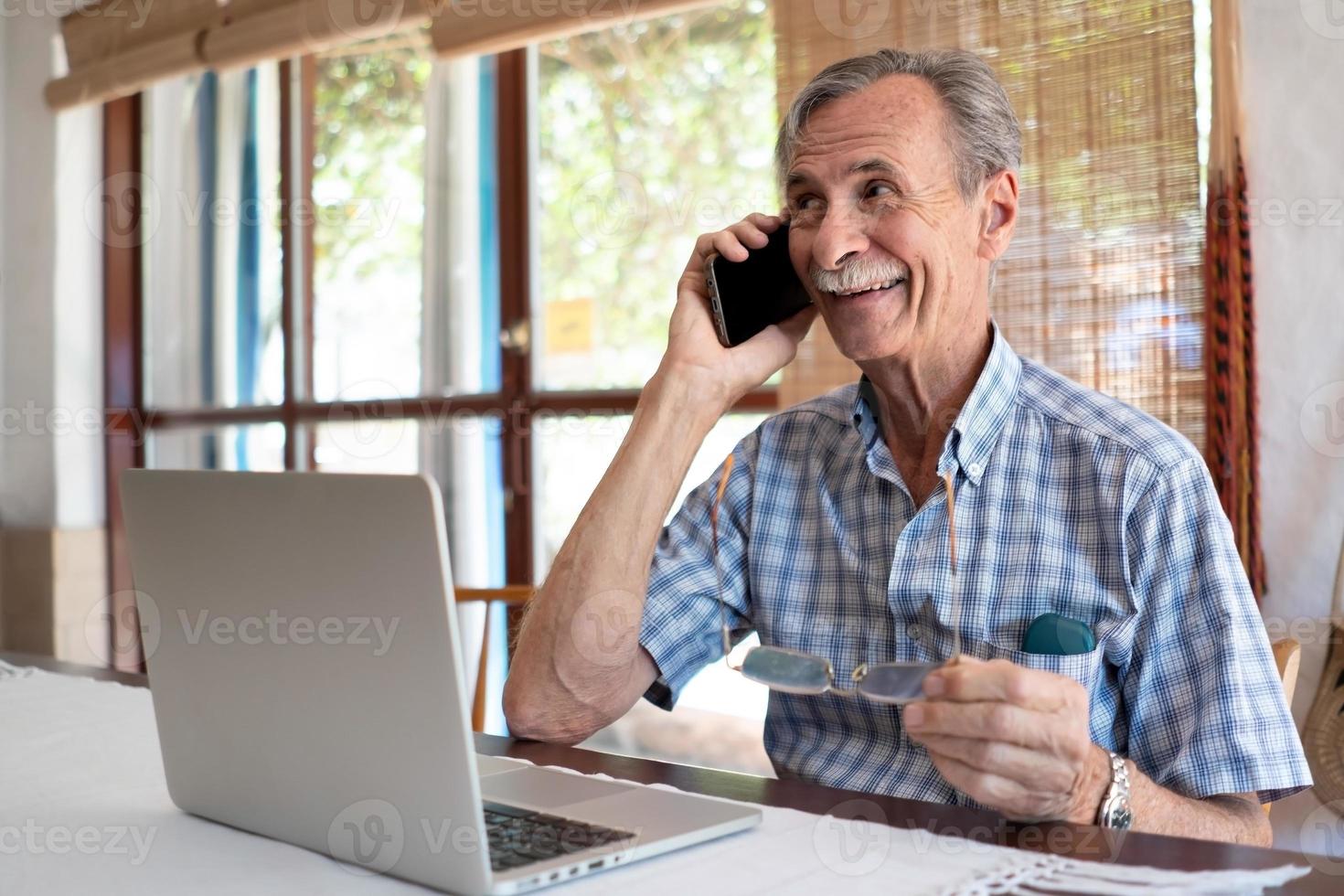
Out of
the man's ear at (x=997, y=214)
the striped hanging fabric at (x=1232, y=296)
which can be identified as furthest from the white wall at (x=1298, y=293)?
the man's ear at (x=997, y=214)

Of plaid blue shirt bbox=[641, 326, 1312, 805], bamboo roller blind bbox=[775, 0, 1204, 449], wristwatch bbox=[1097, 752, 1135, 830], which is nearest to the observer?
wristwatch bbox=[1097, 752, 1135, 830]

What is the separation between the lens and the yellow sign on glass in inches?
119

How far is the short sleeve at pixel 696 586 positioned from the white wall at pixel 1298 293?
0.96 meters

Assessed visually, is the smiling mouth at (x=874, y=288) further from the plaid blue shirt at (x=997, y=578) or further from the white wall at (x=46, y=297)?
the white wall at (x=46, y=297)

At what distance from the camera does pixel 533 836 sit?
2.55 feet

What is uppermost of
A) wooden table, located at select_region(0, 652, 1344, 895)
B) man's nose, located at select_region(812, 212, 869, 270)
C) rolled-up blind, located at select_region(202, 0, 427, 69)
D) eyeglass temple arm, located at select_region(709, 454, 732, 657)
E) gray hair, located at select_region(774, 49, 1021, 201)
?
rolled-up blind, located at select_region(202, 0, 427, 69)

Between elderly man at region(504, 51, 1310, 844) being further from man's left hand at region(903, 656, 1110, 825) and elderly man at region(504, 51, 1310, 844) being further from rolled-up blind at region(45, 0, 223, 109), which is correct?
rolled-up blind at region(45, 0, 223, 109)

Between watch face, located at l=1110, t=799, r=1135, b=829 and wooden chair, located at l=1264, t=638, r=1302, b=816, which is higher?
wooden chair, located at l=1264, t=638, r=1302, b=816

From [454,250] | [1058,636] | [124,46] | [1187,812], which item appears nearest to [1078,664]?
[1058,636]

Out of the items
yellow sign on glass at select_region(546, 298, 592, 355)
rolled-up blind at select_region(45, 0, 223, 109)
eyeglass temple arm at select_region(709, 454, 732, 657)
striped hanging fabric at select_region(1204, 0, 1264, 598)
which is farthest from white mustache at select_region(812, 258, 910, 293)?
rolled-up blind at select_region(45, 0, 223, 109)

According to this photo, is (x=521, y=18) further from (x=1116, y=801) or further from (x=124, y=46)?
(x=1116, y=801)

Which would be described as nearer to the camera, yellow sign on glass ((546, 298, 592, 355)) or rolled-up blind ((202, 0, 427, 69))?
yellow sign on glass ((546, 298, 592, 355))

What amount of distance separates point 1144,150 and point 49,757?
1.80 m

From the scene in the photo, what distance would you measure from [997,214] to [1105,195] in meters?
0.78
